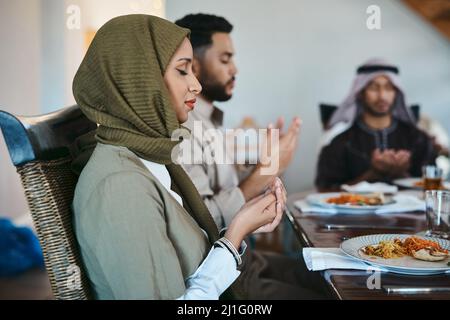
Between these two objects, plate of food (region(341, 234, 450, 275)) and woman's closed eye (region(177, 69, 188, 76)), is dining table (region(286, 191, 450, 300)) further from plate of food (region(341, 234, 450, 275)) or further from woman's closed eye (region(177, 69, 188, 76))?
woman's closed eye (region(177, 69, 188, 76))

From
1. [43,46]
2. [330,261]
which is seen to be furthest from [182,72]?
[43,46]

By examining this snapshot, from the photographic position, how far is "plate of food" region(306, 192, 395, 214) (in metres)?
1.45

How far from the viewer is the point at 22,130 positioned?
81cm

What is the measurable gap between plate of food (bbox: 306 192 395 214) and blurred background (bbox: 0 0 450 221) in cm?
35

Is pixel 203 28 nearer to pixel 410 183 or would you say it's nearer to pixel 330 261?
pixel 330 261

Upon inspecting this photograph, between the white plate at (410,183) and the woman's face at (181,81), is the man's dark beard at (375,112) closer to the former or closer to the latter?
the white plate at (410,183)

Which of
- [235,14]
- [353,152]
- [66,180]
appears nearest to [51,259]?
[66,180]

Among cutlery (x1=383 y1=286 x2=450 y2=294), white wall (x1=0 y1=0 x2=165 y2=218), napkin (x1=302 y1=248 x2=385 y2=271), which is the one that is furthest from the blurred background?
cutlery (x1=383 y1=286 x2=450 y2=294)

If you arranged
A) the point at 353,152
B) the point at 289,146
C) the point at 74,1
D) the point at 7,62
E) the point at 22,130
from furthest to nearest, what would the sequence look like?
1. the point at 353,152
2. the point at 7,62
3. the point at 289,146
4. the point at 74,1
5. the point at 22,130

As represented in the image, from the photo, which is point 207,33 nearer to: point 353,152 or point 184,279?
point 184,279

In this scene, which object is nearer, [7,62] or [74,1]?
[74,1]

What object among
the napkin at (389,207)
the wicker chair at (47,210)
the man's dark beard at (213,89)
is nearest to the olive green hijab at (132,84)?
the wicker chair at (47,210)

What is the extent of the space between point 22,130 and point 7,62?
1.15 m

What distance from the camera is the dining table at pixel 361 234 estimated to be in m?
0.78
